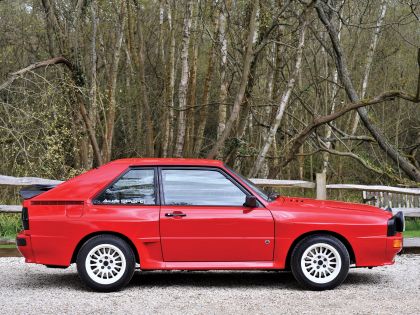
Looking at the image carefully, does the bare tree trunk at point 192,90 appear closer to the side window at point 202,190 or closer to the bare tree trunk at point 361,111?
the bare tree trunk at point 361,111

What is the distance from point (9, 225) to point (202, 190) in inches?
230

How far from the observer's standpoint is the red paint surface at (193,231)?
7789 mm

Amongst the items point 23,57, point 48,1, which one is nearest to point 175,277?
point 48,1

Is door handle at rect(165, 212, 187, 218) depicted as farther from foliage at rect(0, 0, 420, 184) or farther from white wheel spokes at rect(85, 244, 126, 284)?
foliage at rect(0, 0, 420, 184)

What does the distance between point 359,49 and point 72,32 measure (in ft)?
41.0

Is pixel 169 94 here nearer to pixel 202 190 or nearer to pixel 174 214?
pixel 202 190

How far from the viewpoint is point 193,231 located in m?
7.83

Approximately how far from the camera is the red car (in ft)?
25.5

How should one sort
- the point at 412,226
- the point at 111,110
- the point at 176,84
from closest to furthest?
1. the point at 412,226
2. the point at 111,110
3. the point at 176,84

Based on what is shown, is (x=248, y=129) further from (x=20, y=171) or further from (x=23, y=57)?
(x=20, y=171)

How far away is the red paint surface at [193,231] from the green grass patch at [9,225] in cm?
478

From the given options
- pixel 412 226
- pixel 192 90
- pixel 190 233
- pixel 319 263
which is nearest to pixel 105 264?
pixel 190 233

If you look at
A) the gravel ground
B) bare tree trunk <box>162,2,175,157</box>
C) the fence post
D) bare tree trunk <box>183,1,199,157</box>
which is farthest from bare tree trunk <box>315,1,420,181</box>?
the gravel ground

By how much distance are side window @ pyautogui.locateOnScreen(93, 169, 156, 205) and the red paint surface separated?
83 millimetres
